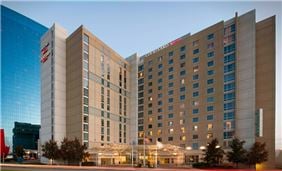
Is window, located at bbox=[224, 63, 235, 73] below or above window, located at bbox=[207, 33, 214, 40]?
below

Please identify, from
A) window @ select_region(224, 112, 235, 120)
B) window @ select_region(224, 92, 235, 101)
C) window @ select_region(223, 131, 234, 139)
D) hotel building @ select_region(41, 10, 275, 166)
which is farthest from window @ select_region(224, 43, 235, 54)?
window @ select_region(223, 131, 234, 139)

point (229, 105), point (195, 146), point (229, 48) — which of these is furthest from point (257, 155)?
point (229, 48)

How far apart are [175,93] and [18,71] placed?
101 m

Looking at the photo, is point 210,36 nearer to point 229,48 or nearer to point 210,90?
point 229,48

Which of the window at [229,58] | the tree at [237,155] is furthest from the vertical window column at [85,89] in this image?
the window at [229,58]

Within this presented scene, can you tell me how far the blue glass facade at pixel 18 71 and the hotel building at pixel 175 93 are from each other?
68.2 meters

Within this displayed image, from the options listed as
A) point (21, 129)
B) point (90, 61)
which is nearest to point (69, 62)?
point (90, 61)

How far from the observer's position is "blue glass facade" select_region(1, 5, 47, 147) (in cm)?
12100

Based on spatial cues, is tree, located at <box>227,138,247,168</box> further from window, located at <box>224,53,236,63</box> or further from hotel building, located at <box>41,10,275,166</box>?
window, located at <box>224,53,236,63</box>

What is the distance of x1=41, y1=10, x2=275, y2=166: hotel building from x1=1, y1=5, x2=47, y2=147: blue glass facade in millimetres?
68199

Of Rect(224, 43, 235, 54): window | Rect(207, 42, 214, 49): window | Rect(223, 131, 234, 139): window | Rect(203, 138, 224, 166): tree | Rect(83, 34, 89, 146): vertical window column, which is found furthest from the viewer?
Rect(207, 42, 214, 49): window

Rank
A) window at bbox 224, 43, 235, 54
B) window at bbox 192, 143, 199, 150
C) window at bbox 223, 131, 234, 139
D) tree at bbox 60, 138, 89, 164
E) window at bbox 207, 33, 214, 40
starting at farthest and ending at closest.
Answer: window at bbox 207, 33, 214, 40
window at bbox 192, 143, 199, 150
window at bbox 224, 43, 235, 54
window at bbox 223, 131, 234, 139
tree at bbox 60, 138, 89, 164

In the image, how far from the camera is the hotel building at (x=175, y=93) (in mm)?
53219

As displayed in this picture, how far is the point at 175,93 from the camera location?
225 ft
